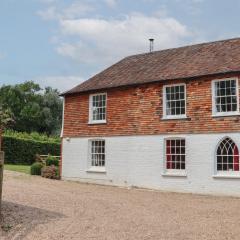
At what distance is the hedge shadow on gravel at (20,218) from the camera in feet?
36.9

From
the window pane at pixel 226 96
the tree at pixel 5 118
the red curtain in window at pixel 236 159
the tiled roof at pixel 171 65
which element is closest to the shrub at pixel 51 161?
the tiled roof at pixel 171 65

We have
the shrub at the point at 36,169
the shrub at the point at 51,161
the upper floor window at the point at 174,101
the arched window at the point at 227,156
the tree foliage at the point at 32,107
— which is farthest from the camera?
the tree foliage at the point at 32,107

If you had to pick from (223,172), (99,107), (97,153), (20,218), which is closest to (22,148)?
(97,153)

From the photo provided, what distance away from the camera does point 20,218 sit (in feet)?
41.6

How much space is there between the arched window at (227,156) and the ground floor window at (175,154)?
189 cm

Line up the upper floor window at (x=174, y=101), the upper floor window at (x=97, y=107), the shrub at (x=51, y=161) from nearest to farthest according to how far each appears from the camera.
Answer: the upper floor window at (x=174, y=101) → the upper floor window at (x=97, y=107) → the shrub at (x=51, y=161)

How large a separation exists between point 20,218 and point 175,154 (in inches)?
466

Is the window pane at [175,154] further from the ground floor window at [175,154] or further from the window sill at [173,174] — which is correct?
the window sill at [173,174]

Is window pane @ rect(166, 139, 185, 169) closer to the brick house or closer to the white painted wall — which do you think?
the brick house

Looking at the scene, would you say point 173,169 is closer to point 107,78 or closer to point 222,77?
point 222,77

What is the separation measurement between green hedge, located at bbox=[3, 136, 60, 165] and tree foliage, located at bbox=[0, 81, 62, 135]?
25351 millimetres

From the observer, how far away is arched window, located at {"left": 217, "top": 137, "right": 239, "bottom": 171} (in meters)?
21.3

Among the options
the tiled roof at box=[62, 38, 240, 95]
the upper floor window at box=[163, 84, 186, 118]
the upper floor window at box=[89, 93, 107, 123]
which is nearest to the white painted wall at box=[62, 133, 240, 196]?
the upper floor window at box=[163, 84, 186, 118]

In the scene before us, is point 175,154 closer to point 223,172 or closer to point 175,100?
point 223,172
